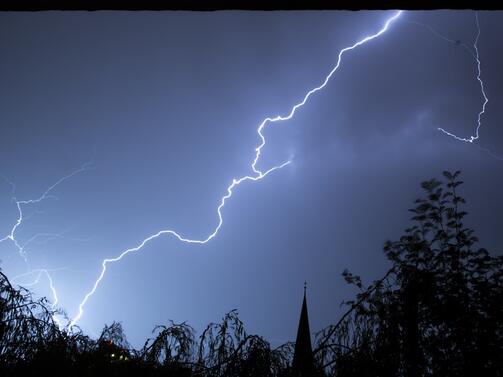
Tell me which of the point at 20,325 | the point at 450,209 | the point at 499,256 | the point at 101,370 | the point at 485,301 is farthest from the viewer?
the point at 450,209

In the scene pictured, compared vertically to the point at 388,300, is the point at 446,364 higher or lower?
lower

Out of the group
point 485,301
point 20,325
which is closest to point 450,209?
point 485,301

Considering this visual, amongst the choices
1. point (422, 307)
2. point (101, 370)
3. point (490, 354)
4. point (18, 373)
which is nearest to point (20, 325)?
point (18, 373)

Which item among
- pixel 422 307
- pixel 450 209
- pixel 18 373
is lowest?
pixel 18 373

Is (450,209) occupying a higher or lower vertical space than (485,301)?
higher

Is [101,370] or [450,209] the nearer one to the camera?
[101,370]
